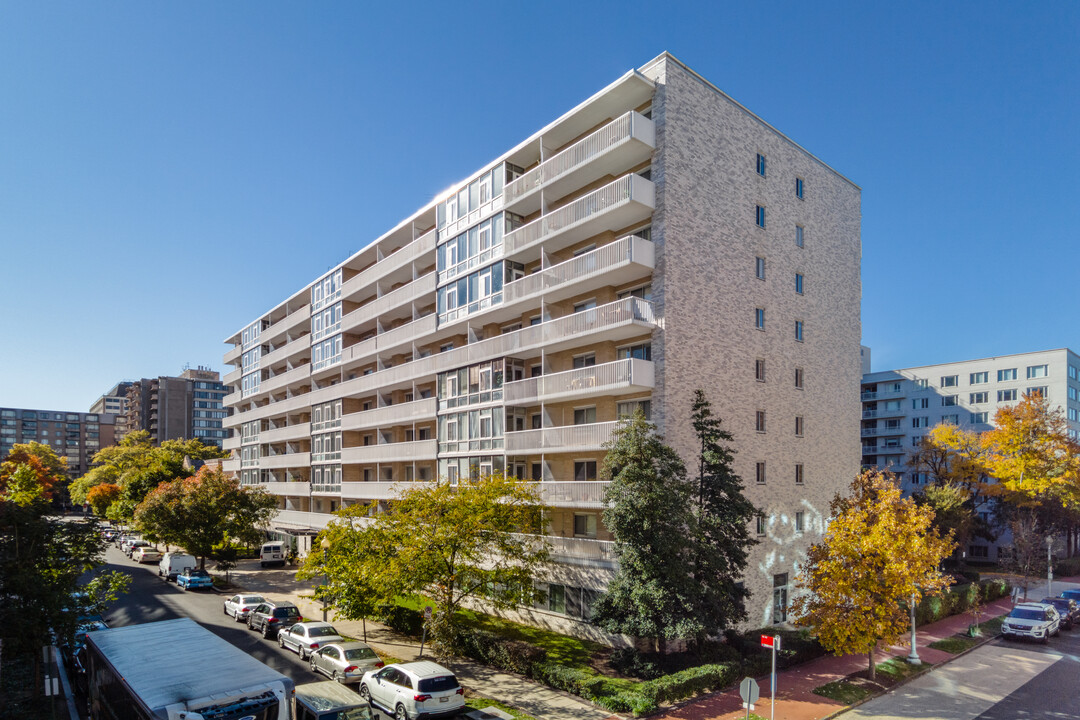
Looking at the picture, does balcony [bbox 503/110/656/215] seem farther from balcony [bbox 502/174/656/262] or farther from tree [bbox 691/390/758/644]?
tree [bbox 691/390/758/644]

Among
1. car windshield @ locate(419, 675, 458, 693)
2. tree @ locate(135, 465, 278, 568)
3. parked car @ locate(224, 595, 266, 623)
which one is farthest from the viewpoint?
tree @ locate(135, 465, 278, 568)

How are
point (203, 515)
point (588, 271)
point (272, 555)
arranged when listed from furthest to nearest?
point (272, 555) < point (203, 515) < point (588, 271)

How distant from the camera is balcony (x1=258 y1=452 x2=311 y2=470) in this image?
5422cm

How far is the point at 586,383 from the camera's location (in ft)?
90.6

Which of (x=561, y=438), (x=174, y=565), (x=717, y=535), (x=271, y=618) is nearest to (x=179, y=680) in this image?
(x=271, y=618)

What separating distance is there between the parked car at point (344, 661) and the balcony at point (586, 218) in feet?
63.4

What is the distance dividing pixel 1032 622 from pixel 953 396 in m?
52.0

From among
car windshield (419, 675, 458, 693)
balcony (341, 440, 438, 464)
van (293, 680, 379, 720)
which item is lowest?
car windshield (419, 675, 458, 693)

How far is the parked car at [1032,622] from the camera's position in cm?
2975

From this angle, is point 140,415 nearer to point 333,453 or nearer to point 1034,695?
point 333,453

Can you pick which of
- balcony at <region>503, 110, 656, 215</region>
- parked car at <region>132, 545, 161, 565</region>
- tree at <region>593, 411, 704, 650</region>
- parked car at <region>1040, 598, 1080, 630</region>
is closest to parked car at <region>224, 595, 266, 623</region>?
tree at <region>593, 411, 704, 650</region>

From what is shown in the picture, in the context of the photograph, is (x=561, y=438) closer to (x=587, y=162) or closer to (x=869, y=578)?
(x=587, y=162)

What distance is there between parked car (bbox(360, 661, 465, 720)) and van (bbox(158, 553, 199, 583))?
3093 centimetres

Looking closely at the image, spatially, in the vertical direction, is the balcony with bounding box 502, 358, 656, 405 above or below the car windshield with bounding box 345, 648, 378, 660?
above
